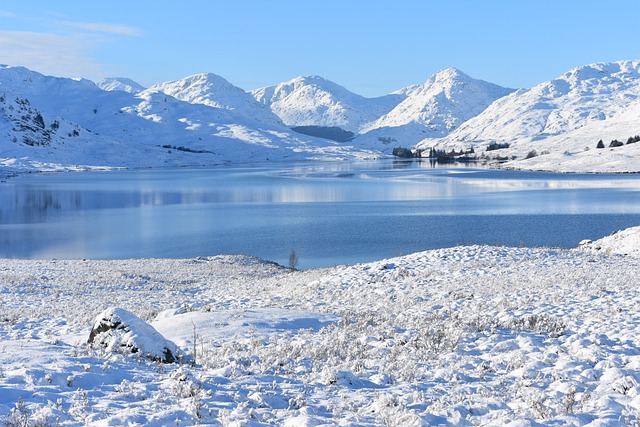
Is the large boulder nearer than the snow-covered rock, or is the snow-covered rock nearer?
the large boulder

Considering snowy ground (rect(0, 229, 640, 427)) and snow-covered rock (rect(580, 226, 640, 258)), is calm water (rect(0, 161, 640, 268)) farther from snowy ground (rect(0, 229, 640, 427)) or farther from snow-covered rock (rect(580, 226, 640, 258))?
snowy ground (rect(0, 229, 640, 427))

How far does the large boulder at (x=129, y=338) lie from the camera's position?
12.2 metres

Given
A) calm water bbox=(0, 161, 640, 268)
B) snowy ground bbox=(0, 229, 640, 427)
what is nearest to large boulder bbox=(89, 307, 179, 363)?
snowy ground bbox=(0, 229, 640, 427)

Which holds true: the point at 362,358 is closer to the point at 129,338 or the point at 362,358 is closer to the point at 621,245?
the point at 129,338

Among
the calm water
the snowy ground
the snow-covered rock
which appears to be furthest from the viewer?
the calm water

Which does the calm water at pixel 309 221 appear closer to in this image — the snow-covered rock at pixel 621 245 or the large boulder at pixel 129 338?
the snow-covered rock at pixel 621 245

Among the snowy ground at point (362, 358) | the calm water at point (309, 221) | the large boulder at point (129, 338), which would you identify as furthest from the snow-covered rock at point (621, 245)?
the large boulder at point (129, 338)

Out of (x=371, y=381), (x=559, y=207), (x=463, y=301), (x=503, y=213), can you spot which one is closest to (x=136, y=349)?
(x=371, y=381)

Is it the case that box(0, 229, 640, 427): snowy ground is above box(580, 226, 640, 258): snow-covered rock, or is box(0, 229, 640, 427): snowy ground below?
above

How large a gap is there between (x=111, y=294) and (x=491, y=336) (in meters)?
19.1

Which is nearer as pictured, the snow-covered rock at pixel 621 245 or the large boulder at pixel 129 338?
the large boulder at pixel 129 338

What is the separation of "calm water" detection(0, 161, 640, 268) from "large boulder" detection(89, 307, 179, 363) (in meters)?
32.7

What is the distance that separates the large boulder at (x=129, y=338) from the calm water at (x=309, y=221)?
32681 millimetres

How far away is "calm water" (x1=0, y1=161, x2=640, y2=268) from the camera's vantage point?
181 ft
